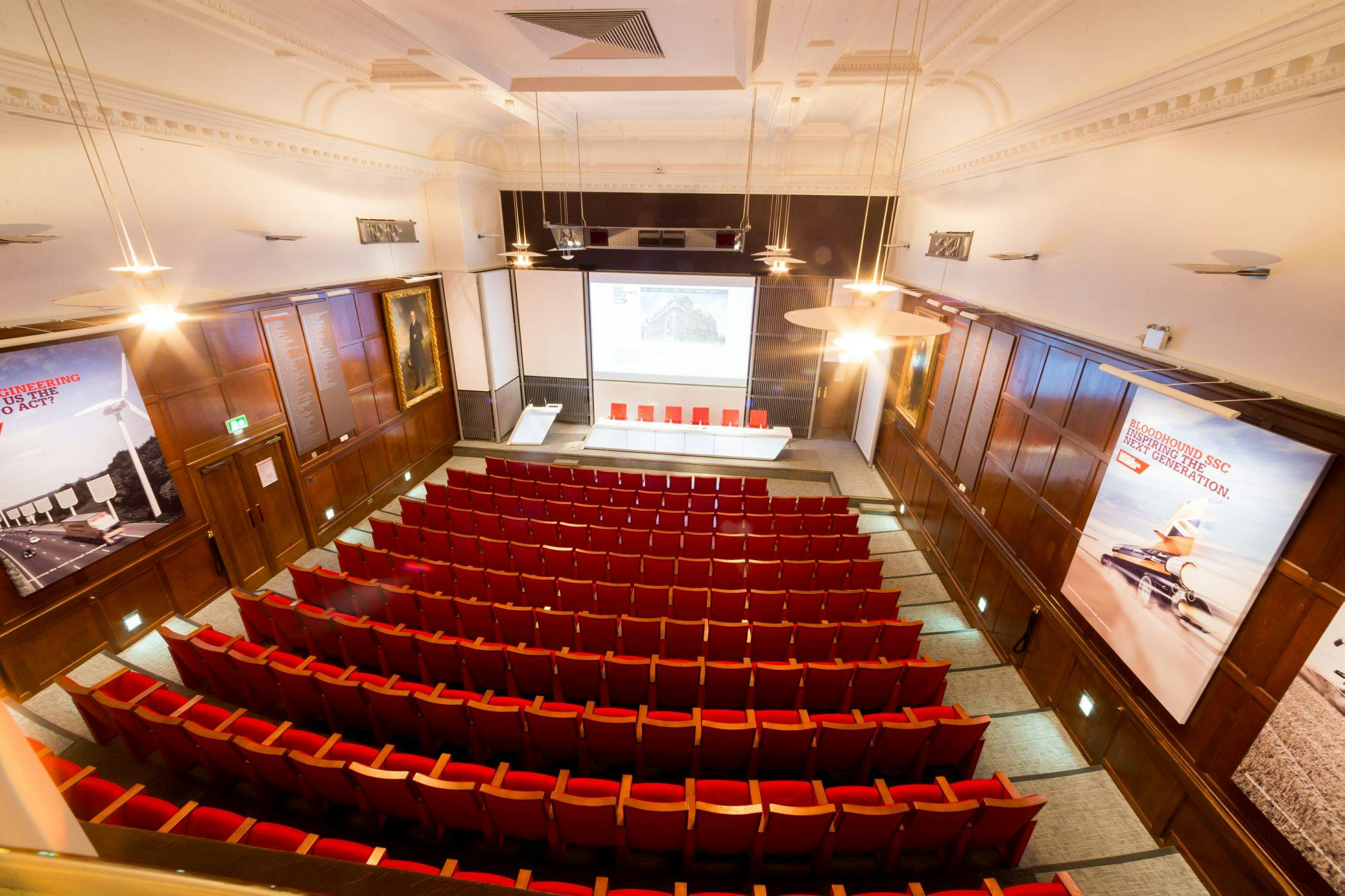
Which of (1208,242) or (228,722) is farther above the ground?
(1208,242)

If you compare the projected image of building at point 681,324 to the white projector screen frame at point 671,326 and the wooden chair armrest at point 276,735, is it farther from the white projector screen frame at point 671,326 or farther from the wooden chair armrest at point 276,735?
the wooden chair armrest at point 276,735

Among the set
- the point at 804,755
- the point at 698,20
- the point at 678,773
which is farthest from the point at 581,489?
the point at 698,20

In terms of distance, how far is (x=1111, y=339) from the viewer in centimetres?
477

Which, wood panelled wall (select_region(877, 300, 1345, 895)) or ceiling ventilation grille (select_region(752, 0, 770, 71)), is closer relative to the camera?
wood panelled wall (select_region(877, 300, 1345, 895))

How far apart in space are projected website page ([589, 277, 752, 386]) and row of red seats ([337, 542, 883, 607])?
23.1ft

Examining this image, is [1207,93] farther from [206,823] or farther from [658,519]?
[206,823]

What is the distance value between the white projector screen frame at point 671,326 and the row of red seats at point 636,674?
8.72 m

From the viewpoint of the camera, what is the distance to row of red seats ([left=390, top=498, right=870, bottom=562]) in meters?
6.84

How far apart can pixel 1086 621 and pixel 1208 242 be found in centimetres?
340

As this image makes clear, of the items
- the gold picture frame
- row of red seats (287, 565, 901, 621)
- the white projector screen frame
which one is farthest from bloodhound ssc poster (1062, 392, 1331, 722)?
the white projector screen frame

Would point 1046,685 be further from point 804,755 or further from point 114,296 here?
point 114,296

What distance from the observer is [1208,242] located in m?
3.82

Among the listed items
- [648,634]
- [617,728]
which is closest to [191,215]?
[648,634]

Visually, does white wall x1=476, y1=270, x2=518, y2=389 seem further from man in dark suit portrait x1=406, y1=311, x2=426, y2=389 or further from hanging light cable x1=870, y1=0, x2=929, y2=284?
hanging light cable x1=870, y1=0, x2=929, y2=284
